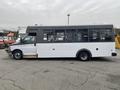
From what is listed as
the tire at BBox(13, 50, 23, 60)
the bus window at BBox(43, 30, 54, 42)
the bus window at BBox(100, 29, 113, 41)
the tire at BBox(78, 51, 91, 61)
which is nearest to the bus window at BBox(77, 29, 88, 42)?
the tire at BBox(78, 51, 91, 61)

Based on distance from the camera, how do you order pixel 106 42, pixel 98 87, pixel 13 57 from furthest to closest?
1. pixel 13 57
2. pixel 106 42
3. pixel 98 87

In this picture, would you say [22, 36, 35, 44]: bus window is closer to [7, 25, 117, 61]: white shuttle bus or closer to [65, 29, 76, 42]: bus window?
[7, 25, 117, 61]: white shuttle bus

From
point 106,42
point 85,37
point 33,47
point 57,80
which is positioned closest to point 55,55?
point 33,47

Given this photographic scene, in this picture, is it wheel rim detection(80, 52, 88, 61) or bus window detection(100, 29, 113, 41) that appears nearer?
bus window detection(100, 29, 113, 41)

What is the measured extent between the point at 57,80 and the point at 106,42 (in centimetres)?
622

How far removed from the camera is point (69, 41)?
12.2 meters

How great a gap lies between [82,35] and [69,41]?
0.99 m

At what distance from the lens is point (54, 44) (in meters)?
12.2

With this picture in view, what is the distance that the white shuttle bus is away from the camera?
39.2 ft

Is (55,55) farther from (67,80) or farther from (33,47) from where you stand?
(67,80)

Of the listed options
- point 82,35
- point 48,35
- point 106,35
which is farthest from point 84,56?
point 48,35

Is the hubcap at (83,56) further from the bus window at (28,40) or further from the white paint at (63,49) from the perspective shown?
the bus window at (28,40)

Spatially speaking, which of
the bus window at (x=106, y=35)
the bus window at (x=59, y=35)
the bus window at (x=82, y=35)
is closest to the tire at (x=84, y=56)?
the bus window at (x=82, y=35)

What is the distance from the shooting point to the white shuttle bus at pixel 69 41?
11961mm
